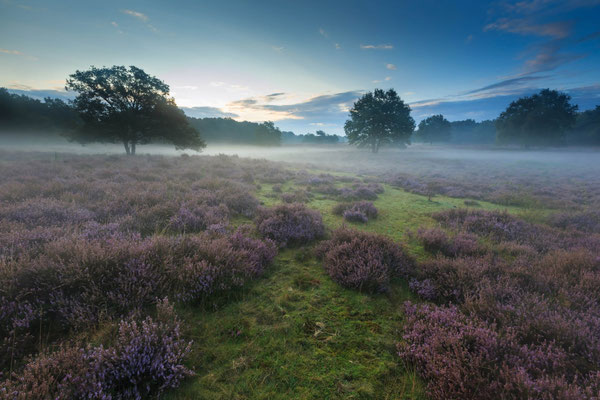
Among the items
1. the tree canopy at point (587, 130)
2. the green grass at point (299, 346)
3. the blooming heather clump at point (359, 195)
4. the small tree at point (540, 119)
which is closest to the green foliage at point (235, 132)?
the small tree at point (540, 119)

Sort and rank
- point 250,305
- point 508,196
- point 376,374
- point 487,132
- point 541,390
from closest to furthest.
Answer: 1. point 541,390
2. point 376,374
3. point 250,305
4. point 508,196
5. point 487,132

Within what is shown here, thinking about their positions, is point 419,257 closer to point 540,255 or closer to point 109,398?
point 540,255

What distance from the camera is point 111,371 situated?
1.91 m

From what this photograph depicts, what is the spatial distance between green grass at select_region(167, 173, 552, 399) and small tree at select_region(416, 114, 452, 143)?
109 metres

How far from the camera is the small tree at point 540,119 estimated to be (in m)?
53.7

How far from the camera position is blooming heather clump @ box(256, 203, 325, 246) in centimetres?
551

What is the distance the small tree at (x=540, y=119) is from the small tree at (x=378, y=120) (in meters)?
29.7

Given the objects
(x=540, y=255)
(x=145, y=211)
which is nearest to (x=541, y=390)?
(x=540, y=255)

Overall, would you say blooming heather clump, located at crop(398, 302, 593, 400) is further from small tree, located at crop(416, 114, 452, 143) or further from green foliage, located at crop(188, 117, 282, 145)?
small tree, located at crop(416, 114, 452, 143)

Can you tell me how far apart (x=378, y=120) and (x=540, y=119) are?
41.8 meters

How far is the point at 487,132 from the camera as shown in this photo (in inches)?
3826

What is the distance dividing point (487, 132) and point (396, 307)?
129 metres

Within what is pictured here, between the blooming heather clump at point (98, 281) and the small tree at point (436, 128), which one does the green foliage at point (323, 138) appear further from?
the blooming heather clump at point (98, 281)

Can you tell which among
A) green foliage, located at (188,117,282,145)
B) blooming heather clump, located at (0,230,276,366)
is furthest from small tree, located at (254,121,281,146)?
blooming heather clump, located at (0,230,276,366)
